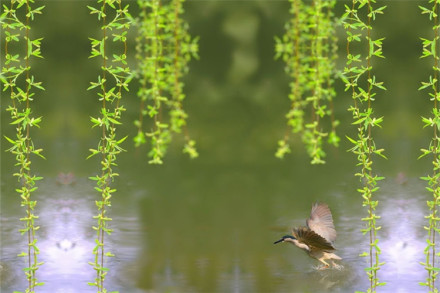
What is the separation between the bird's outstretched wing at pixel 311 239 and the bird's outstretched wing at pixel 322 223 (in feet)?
0.18

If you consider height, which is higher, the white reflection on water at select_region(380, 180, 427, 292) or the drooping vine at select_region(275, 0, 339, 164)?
the drooping vine at select_region(275, 0, 339, 164)

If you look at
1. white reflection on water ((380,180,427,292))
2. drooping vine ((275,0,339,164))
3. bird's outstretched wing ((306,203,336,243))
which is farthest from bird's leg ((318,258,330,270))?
drooping vine ((275,0,339,164))

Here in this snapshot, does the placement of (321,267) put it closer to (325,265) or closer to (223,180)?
(325,265)

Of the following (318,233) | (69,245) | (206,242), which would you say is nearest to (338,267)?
(318,233)

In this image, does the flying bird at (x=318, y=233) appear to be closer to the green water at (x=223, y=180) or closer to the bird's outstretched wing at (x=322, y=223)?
the bird's outstretched wing at (x=322, y=223)

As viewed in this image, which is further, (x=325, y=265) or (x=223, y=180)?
(x=223, y=180)

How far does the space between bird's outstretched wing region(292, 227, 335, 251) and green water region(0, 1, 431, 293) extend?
0.17 metres

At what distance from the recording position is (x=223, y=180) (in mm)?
7219

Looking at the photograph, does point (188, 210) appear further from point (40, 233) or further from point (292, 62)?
point (292, 62)

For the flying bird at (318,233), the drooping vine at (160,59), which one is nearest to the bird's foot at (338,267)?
the flying bird at (318,233)

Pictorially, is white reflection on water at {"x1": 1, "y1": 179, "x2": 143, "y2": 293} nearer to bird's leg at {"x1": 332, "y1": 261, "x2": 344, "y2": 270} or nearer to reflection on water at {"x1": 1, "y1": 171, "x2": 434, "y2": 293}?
reflection on water at {"x1": 1, "y1": 171, "x2": 434, "y2": 293}

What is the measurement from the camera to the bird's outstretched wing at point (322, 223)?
16.7 ft

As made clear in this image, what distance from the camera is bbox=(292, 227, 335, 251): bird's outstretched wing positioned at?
4944 mm

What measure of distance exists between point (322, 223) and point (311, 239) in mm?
127
